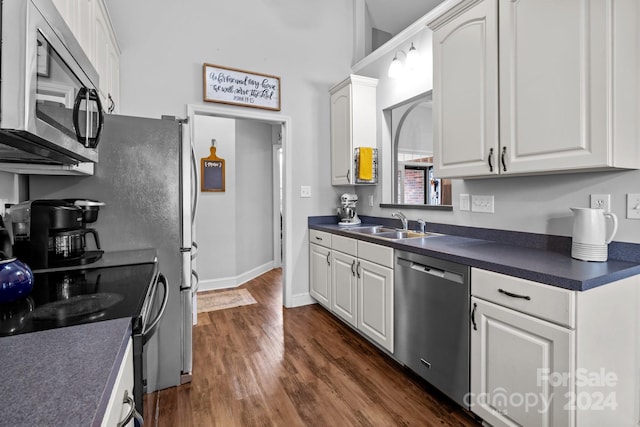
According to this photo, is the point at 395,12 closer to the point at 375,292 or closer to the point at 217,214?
the point at 375,292

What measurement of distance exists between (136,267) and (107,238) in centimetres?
46

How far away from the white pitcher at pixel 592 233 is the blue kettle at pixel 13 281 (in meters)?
2.16

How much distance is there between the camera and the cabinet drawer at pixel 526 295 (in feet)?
3.82

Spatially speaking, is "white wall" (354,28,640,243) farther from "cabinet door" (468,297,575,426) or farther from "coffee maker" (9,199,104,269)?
"coffee maker" (9,199,104,269)

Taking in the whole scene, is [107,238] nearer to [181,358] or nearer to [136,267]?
[136,267]

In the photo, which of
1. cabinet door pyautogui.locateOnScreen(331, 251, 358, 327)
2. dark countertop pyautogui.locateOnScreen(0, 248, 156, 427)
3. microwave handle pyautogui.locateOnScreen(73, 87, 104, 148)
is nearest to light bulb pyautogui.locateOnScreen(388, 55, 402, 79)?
cabinet door pyautogui.locateOnScreen(331, 251, 358, 327)

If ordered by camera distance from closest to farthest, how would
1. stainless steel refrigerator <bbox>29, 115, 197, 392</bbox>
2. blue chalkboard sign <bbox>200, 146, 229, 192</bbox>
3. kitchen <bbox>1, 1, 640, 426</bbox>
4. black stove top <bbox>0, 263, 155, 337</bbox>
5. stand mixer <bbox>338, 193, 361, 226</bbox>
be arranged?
black stove top <bbox>0, 263, 155, 337</bbox> < stainless steel refrigerator <bbox>29, 115, 197, 392</bbox> < kitchen <bbox>1, 1, 640, 426</bbox> < stand mixer <bbox>338, 193, 361, 226</bbox> < blue chalkboard sign <bbox>200, 146, 229, 192</bbox>

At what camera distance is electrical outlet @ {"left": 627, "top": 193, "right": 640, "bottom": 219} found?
55.9 inches

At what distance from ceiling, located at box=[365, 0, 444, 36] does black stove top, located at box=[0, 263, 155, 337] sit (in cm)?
314

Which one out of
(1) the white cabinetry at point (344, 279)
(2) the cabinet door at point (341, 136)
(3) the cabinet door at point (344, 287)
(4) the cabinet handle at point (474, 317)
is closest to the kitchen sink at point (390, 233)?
(1) the white cabinetry at point (344, 279)

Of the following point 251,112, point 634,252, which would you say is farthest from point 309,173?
point 634,252

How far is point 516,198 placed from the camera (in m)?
1.92

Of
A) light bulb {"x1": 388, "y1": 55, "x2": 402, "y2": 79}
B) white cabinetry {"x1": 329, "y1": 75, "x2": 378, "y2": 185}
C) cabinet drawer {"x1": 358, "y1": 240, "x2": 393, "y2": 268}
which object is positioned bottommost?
cabinet drawer {"x1": 358, "y1": 240, "x2": 393, "y2": 268}

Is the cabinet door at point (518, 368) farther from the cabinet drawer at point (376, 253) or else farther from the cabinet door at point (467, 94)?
the cabinet door at point (467, 94)
